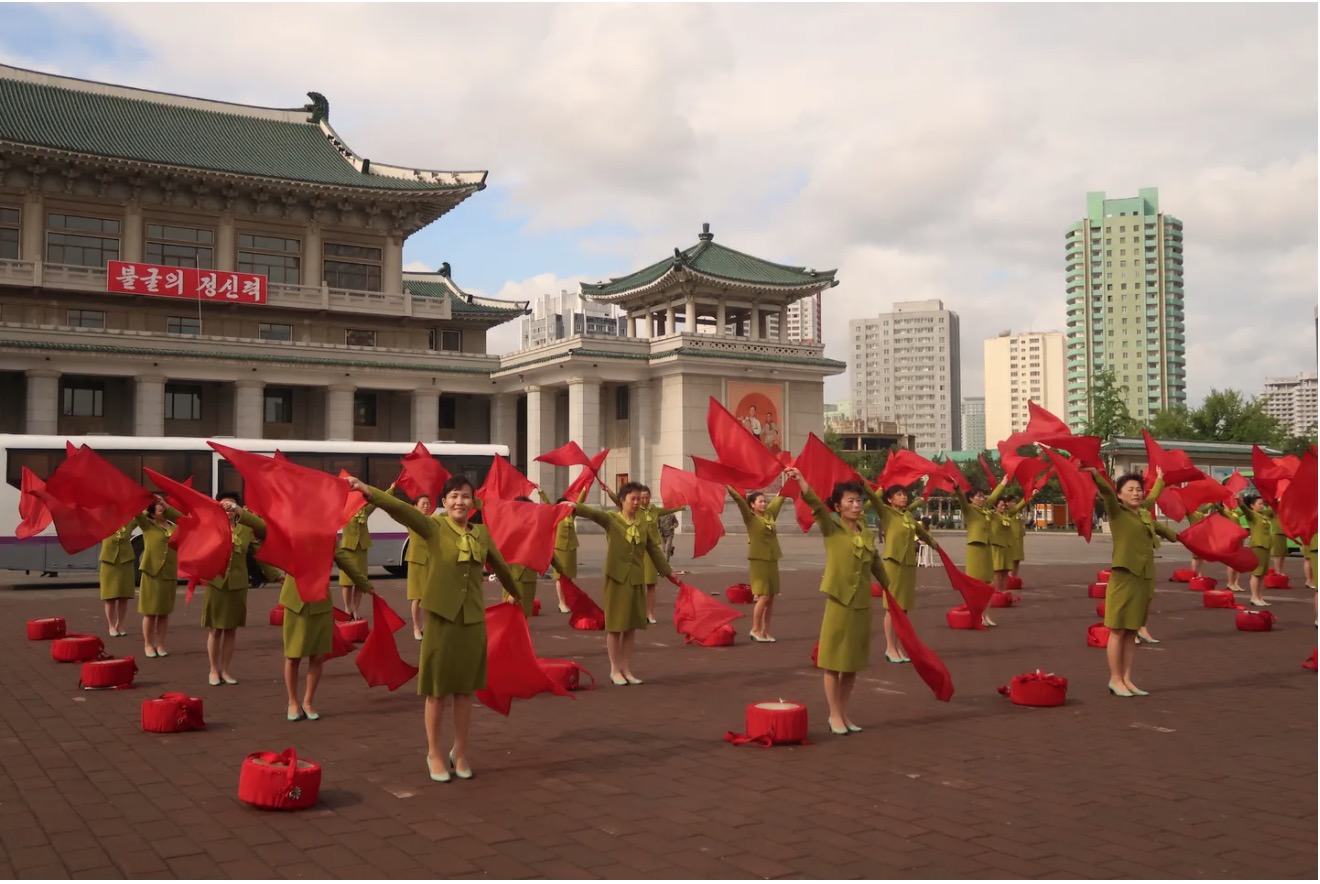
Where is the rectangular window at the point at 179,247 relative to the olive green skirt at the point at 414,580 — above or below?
above

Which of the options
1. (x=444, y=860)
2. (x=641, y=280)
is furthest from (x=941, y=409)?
(x=444, y=860)

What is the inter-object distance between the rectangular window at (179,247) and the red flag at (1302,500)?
40666 mm

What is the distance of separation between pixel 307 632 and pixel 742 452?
3444 mm

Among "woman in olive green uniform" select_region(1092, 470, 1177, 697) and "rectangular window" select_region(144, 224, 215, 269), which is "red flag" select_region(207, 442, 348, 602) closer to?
"woman in olive green uniform" select_region(1092, 470, 1177, 697)

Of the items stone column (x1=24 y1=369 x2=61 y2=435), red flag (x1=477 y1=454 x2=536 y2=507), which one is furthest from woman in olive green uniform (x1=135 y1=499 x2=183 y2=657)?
stone column (x1=24 y1=369 x2=61 y2=435)

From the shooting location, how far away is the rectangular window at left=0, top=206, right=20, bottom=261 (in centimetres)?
3903

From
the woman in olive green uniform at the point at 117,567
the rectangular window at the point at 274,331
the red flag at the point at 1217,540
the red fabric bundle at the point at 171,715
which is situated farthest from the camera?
the rectangular window at the point at 274,331

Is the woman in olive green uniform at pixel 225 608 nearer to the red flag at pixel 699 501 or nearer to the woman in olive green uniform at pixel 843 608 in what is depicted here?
the red flag at pixel 699 501

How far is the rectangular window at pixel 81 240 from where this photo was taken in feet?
131

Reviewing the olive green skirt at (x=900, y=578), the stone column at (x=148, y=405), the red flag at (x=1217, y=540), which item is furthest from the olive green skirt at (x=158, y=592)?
the stone column at (x=148, y=405)

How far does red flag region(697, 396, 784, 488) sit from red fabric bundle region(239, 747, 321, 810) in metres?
3.47

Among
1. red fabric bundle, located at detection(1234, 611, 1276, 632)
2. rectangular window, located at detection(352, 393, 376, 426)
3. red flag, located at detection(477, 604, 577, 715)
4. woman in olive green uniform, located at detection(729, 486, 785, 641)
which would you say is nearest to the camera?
red flag, located at detection(477, 604, 577, 715)

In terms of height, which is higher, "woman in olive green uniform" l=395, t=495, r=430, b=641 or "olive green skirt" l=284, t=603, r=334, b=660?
"woman in olive green uniform" l=395, t=495, r=430, b=641

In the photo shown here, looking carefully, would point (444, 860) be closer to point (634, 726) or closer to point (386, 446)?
point (634, 726)
